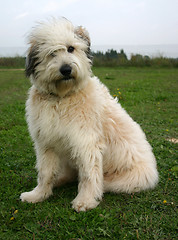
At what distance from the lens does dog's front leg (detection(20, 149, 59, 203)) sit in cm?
317

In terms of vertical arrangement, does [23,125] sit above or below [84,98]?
below

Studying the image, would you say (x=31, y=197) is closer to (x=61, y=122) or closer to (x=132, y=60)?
(x=61, y=122)

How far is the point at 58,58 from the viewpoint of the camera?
109 inches

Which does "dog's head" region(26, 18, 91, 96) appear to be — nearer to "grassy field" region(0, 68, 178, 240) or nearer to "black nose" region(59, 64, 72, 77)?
"black nose" region(59, 64, 72, 77)

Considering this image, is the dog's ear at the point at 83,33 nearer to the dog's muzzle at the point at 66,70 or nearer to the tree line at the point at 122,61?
the dog's muzzle at the point at 66,70

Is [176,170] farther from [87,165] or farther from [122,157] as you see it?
[87,165]

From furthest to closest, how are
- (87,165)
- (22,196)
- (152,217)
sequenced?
(22,196) < (87,165) < (152,217)

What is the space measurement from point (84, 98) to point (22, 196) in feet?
4.41

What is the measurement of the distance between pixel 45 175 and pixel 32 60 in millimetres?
1309

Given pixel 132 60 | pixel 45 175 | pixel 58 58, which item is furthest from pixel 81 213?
pixel 132 60

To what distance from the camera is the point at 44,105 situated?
9.82 feet

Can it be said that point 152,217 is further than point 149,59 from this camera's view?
No

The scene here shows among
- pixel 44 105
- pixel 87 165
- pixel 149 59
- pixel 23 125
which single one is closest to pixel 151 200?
pixel 87 165

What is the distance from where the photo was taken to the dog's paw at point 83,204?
291 cm
